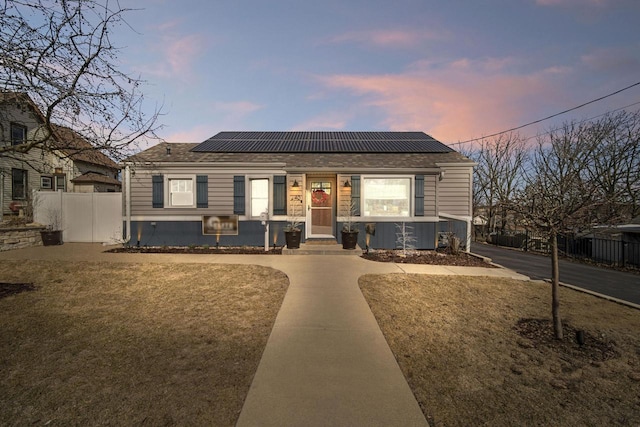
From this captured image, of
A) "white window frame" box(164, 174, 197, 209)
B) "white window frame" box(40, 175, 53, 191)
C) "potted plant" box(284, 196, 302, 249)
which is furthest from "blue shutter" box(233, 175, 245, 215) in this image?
"white window frame" box(40, 175, 53, 191)

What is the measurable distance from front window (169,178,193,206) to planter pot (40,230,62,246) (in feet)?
16.1

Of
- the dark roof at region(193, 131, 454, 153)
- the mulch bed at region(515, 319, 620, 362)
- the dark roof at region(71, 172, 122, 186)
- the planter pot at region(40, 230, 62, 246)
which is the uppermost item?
the dark roof at region(193, 131, 454, 153)

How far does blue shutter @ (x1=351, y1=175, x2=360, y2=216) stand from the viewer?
10.7m

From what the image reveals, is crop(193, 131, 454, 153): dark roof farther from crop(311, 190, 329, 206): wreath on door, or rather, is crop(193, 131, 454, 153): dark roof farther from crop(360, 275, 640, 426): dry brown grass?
crop(360, 275, 640, 426): dry brown grass

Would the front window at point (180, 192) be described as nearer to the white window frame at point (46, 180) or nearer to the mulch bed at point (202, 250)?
the mulch bed at point (202, 250)

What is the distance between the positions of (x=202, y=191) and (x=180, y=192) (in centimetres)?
96

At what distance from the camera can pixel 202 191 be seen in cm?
1102

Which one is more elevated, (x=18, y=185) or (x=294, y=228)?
(x=18, y=185)

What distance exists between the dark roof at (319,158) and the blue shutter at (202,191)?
674 millimetres

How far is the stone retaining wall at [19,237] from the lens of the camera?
9.85 metres

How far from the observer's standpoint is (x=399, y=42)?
35.0 feet

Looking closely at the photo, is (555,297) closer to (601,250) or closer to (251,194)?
(251,194)

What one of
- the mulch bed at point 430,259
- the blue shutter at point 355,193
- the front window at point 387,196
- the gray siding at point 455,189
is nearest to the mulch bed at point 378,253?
the mulch bed at point 430,259

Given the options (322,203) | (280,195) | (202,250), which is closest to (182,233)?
(202,250)
